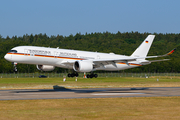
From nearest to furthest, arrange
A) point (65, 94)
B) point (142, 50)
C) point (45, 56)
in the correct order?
1. point (65, 94)
2. point (45, 56)
3. point (142, 50)

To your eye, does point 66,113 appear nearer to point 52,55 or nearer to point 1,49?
point 52,55

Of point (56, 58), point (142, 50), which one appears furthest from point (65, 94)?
point (142, 50)

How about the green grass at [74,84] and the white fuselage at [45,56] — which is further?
the green grass at [74,84]

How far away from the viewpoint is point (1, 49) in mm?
167750

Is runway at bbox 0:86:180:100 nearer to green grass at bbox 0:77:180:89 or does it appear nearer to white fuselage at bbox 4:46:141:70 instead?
white fuselage at bbox 4:46:141:70

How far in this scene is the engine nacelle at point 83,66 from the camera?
1861 inches

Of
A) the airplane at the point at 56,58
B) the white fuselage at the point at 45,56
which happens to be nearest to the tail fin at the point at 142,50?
the airplane at the point at 56,58

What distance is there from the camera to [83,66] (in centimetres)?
4744

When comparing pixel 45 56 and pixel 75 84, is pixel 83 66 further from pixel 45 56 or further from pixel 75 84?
pixel 75 84

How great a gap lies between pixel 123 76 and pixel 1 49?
306 ft

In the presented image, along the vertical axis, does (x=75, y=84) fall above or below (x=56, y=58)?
below

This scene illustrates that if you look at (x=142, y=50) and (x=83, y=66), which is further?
(x=142, y=50)

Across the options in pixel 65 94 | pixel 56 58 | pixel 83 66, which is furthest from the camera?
pixel 56 58

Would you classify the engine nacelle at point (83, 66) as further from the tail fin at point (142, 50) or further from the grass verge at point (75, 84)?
the tail fin at point (142, 50)
